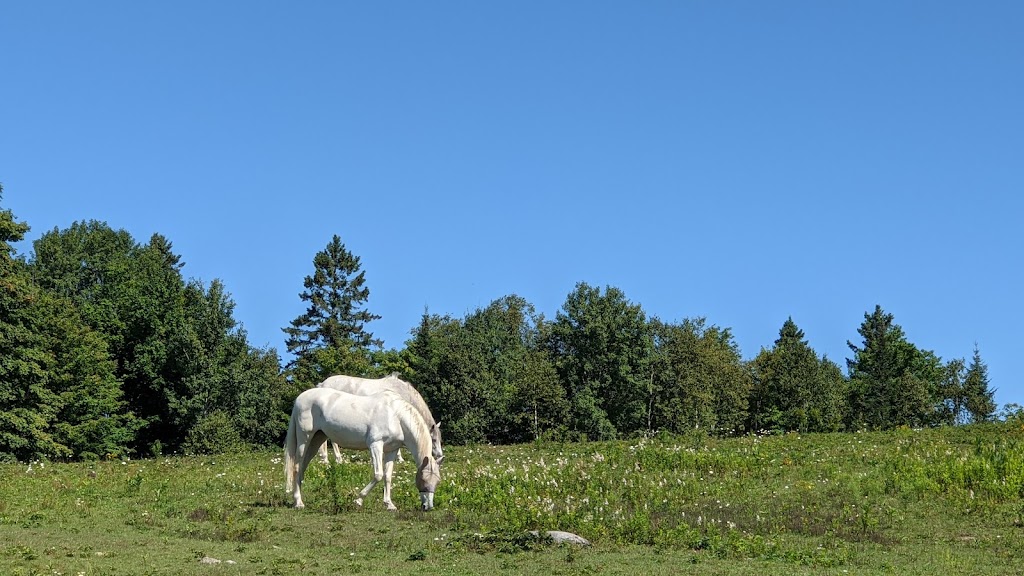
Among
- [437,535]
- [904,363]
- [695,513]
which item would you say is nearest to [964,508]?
[695,513]

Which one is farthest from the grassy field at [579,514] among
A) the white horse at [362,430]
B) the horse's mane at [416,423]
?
the horse's mane at [416,423]

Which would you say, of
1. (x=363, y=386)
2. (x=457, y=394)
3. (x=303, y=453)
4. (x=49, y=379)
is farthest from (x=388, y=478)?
(x=49, y=379)

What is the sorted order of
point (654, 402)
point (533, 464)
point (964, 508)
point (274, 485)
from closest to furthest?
1. point (964, 508)
2. point (274, 485)
3. point (533, 464)
4. point (654, 402)

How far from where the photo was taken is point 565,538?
62.2ft

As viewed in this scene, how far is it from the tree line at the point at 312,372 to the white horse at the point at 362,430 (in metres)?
28.4

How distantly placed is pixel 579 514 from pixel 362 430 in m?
5.75

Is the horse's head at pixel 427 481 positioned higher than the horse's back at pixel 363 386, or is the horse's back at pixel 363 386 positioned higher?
the horse's back at pixel 363 386

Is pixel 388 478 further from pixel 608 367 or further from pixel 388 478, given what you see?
pixel 608 367

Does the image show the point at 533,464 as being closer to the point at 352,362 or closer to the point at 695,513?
the point at 695,513

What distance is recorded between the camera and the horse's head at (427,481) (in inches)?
→ 901

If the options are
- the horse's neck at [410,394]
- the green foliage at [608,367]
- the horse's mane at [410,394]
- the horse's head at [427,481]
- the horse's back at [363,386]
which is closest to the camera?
the horse's head at [427,481]

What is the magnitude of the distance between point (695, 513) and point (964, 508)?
5843 mm

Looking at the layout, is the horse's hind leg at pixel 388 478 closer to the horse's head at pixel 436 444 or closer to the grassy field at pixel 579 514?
the grassy field at pixel 579 514

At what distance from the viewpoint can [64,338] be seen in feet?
212
